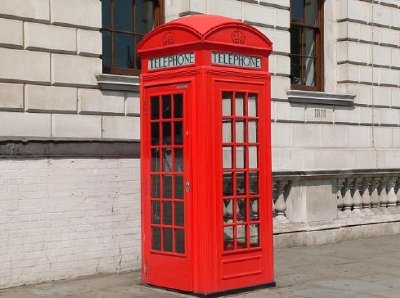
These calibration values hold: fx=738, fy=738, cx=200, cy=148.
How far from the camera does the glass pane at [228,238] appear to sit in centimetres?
794

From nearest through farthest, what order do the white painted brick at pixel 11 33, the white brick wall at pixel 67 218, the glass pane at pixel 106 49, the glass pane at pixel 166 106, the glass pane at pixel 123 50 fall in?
the glass pane at pixel 166 106 < the white brick wall at pixel 67 218 < the white painted brick at pixel 11 33 < the glass pane at pixel 106 49 < the glass pane at pixel 123 50

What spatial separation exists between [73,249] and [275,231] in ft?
12.3

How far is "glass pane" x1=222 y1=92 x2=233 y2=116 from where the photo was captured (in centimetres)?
789

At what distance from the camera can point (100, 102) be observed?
380 inches

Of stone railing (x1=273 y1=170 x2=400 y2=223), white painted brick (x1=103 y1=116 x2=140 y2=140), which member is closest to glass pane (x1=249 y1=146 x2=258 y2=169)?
white painted brick (x1=103 y1=116 x2=140 y2=140)

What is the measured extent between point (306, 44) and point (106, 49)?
4.78 m

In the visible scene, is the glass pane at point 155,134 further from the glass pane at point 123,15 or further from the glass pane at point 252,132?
the glass pane at point 123,15

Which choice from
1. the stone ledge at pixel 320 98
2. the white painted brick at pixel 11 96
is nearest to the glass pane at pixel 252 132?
the white painted brick at pixel 11 96

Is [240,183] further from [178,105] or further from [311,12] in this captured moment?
[311,12]

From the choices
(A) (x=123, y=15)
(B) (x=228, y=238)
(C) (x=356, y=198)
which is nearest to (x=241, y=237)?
(B) (x=228, y=238)

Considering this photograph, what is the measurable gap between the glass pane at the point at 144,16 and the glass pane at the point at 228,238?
3899 mm

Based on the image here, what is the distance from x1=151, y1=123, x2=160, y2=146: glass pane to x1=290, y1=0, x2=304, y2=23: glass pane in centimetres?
587

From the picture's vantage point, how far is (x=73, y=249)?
9086mm

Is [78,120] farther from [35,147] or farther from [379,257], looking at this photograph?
[379,257]
